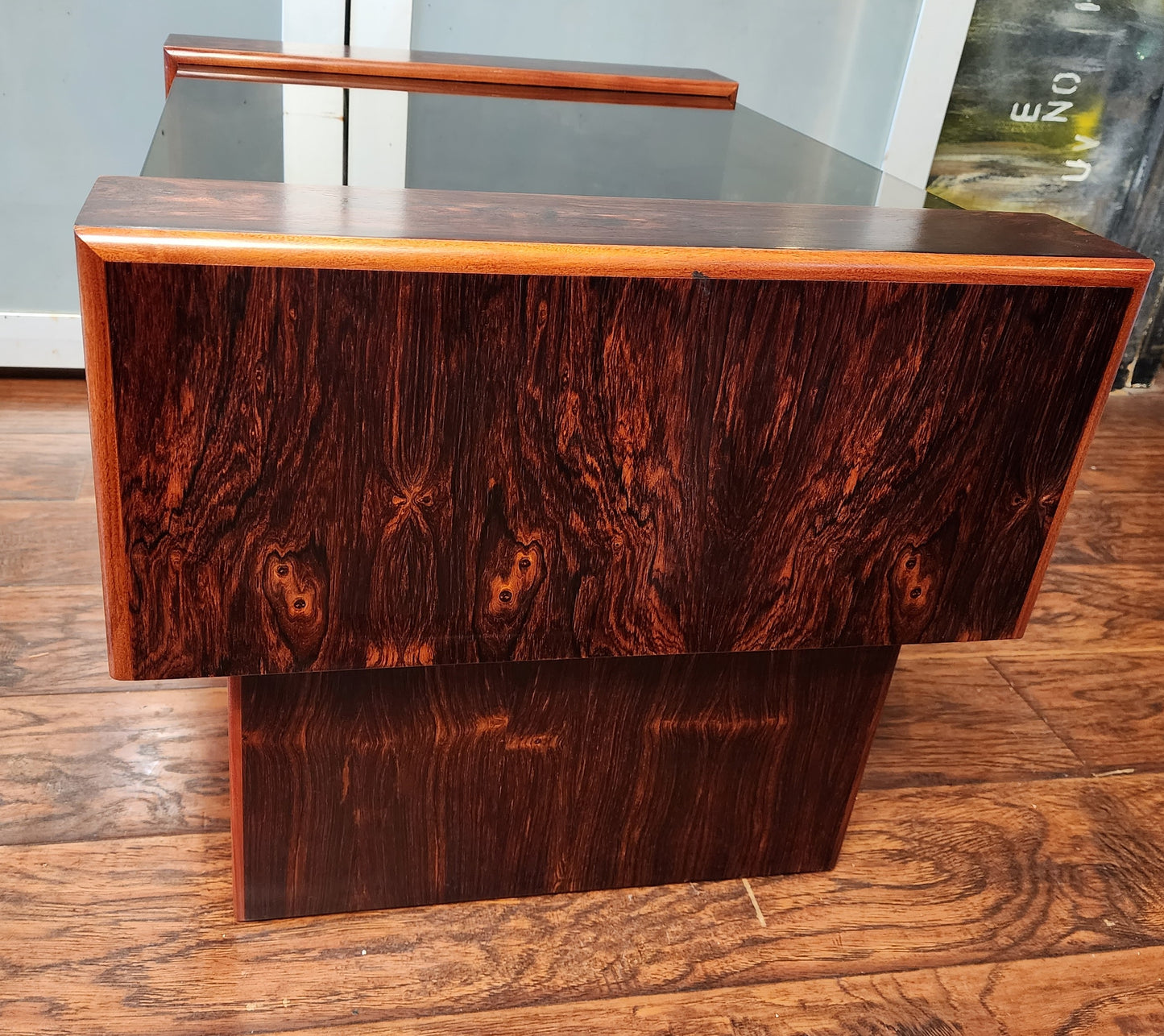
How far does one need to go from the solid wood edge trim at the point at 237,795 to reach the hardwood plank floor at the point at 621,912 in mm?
20

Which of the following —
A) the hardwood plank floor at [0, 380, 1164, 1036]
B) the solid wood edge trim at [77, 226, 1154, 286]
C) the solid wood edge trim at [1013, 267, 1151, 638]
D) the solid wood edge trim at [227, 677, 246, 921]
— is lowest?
the hardwood plank floor at [0, 380, 1164, 1036]

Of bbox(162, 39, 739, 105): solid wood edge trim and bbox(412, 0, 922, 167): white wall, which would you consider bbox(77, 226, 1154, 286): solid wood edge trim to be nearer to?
bbox(162, 39, 739, 105): solid wood edge trim

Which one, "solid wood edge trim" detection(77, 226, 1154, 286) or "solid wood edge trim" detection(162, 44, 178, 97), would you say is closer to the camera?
"solid wood edge trim" detection(77, 226, 1154, 286)

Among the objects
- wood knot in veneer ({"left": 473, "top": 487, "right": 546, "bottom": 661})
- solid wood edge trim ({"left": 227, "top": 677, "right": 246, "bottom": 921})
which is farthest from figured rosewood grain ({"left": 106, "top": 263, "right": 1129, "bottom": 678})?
solid wood edge trim ({"left": 227, "top": 677, "right": 246, "bottom": 921})

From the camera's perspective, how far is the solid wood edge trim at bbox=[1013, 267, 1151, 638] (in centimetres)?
69

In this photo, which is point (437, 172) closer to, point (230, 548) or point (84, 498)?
point (230, 548)

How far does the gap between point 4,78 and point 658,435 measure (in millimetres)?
1291

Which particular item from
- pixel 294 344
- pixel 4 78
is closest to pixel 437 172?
pixel 294 344

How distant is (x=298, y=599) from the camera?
2.19 feet

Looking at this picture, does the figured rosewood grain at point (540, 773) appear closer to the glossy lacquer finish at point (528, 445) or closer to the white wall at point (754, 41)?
the glossy lacquer finish at point (528, 445)

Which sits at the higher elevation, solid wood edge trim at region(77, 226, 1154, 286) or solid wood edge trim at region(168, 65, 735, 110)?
solid wood edge trim at region(77, 226, 1154, 286)

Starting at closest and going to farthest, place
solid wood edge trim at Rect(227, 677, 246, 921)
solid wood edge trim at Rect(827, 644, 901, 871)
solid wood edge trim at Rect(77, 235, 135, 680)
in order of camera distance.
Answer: solid wood edge trim at Rect(77, 235, 135, 680)
solid wood edge trim at Rect(227, 677, 246, 921)
solid wood edge trim at Rect(827, 644, 901, 871)

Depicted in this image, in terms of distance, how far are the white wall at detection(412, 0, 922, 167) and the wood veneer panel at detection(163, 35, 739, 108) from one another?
0.86 ft

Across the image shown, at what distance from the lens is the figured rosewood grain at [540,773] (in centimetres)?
82
